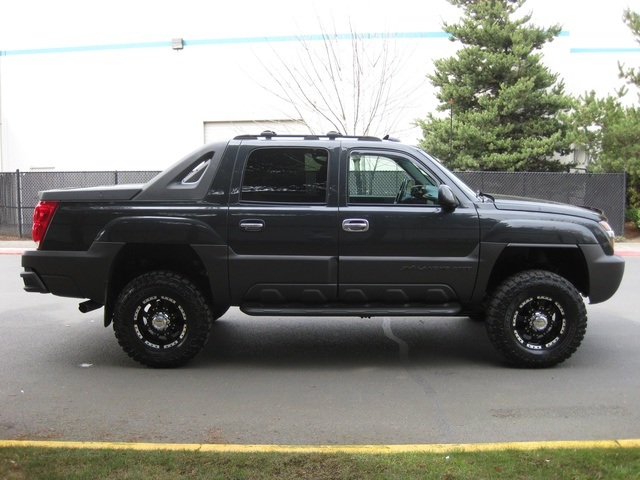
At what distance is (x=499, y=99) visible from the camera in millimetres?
19531

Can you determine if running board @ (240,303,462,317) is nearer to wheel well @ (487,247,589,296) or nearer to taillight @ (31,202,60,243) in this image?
wheel well @ (487,247,589,296)

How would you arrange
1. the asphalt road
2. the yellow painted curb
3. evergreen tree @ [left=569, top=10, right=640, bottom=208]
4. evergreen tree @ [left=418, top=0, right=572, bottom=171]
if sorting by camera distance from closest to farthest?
1. the yellow painted curb
2. the asphalt road
3. evergreen tree @ [left=569, top=10, right=640, bottom=208]
4. evergreen tree @ [left=418, top=0, right=572, bottom=171]

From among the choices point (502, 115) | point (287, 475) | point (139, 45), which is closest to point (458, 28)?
point (502, 115)

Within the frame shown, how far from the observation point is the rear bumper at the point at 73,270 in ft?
18.7

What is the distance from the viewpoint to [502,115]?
66.1 ft

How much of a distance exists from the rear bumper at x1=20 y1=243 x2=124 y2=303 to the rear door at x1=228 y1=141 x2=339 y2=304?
1.14 meters

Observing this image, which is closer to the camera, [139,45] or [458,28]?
[458,28]

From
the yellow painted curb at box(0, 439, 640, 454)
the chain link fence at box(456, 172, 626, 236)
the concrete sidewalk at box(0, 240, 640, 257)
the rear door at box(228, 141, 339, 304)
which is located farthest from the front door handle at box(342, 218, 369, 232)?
the chain link fence at box(456, 172, 626, 236)

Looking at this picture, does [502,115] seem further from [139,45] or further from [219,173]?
[219,173]

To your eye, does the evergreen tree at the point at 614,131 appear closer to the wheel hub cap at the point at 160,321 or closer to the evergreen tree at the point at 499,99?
the evergreen tree at the point at 499,99

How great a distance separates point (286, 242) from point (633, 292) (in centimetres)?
692

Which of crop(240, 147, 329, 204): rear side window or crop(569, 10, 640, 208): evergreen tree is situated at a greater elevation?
crop(569, 10, 640, 208): evergreen tree

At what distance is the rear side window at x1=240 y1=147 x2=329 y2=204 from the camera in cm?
578

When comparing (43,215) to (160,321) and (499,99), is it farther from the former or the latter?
(499,99)
